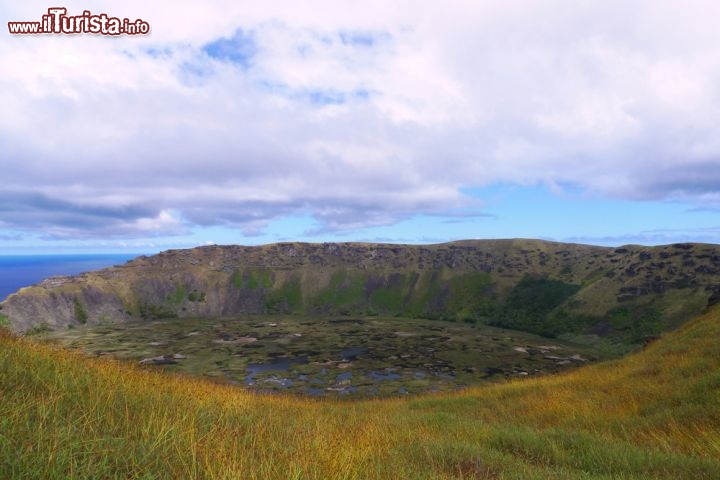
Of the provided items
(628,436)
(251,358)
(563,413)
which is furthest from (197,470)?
(251,358)

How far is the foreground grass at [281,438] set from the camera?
237 inches

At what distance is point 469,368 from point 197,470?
350ft

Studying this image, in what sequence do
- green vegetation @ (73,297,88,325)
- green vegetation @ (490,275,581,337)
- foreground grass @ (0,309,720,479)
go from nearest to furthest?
1. foreground grass @ (0,309,720,479)
2. green vegetation @ (490,275,581,337)
3. green vegetation @ (73,297,88,325)

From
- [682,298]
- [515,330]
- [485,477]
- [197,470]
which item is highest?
[197,470]

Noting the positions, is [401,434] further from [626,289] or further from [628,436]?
[626,289]

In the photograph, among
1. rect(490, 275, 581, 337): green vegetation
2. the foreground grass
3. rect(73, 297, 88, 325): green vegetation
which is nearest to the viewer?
the foreground grass

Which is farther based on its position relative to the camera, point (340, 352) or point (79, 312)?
point (79, 312)

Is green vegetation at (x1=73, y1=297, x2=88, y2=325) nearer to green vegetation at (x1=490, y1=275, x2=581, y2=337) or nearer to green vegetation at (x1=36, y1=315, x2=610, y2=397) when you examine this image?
green vegetation at (x1=36, y1=315, x2=610, y2=397)

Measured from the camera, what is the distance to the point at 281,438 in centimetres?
934

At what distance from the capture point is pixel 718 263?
149 metres

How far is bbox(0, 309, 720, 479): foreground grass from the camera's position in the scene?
6.03 meters

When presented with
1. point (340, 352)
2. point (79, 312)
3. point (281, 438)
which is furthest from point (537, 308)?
point (79, 312)

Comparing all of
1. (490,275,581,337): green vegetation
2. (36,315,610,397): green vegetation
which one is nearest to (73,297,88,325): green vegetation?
(36,315,610,397): green vegetation

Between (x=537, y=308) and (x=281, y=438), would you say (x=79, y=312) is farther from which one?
(x=281, y=438)
